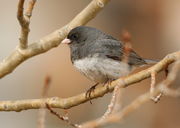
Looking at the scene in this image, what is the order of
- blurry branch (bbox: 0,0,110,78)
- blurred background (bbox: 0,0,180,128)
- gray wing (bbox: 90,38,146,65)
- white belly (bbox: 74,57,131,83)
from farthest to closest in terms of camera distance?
blurred background (bbox: 0,0,180,128) → gray wing (bbox: 90,38,146,65) → white belly (bbox: 74,57,131,83) → blurry branch (bbox: 0,0,110,78)

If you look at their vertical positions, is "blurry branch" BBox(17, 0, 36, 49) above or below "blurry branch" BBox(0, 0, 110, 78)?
above

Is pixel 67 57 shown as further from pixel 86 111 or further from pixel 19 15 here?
pixel 19 15

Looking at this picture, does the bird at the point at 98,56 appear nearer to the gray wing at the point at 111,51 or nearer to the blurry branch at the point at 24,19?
the gray wing at the point at 111,51

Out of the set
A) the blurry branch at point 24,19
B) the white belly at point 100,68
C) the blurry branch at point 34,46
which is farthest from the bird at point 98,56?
the blurry branch at point 24,19

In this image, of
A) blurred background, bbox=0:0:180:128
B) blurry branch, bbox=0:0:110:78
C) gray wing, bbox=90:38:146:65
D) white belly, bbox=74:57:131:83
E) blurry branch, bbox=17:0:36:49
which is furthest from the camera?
blurred background, bbox=0:0:180:128

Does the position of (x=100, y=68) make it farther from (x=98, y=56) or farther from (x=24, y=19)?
(x=24, y=19)

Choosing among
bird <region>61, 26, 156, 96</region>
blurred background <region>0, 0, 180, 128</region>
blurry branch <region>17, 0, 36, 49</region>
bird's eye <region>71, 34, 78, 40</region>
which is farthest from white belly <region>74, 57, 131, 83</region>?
blurred background <region>0, 0, 180, 128</region>

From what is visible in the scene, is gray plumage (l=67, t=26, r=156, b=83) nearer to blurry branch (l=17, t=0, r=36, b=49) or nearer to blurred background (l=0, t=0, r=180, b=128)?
blurry branch (l=17, t=0, r=36, b=49)

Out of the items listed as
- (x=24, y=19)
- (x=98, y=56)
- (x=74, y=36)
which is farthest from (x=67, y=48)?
(x=24, y=19)

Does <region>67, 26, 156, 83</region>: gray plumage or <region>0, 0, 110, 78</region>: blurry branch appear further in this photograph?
<region>67, 26, 156, 83</region>: gray plumage
